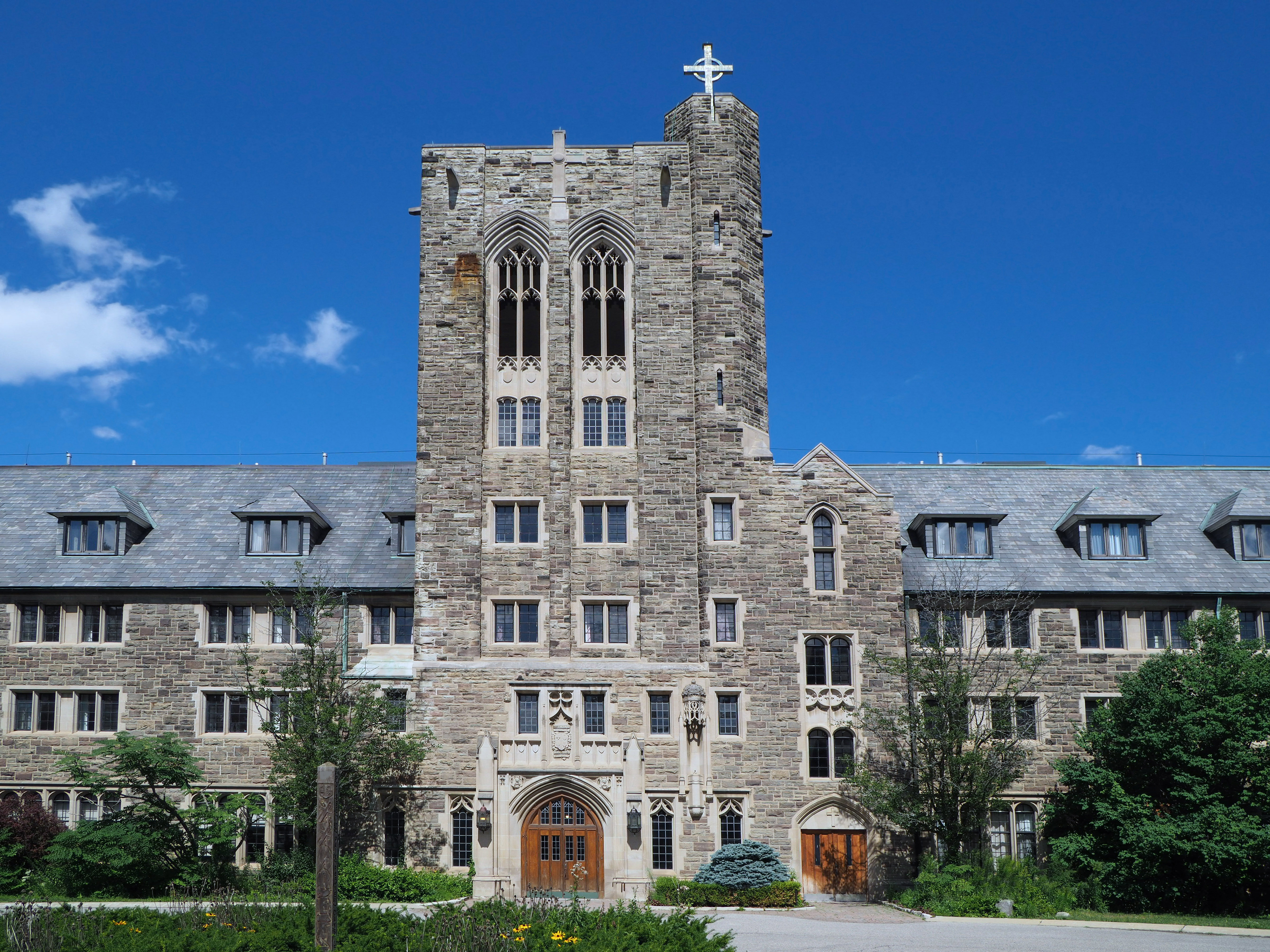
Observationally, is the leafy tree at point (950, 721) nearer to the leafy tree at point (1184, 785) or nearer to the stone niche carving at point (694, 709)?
the leafy tree at point (1184, 785)

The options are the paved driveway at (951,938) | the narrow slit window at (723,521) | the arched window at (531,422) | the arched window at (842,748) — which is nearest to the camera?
the paved driveway at (951,938)

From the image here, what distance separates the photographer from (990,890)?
31.4 m

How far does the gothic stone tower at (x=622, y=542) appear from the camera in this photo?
34.8 meters

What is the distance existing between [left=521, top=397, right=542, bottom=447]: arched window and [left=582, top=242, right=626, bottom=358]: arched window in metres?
2.20

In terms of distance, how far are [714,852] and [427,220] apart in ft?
66.9

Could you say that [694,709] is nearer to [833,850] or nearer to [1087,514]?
[833,850]

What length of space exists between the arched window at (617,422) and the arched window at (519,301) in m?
A: 2.79

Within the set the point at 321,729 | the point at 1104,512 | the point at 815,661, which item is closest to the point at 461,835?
the point at 321,729

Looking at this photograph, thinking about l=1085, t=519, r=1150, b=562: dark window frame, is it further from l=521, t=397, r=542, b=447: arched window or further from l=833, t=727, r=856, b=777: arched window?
l=521, t=397, r=542, b=447: arched window

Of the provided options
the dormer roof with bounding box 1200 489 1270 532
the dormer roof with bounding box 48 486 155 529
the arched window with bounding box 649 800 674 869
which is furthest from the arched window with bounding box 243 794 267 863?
the dormer roof with bounding box 1200 489 1270 532

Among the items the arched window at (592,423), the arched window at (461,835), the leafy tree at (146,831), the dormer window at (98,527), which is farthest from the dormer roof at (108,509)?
the arched window at (592,423)

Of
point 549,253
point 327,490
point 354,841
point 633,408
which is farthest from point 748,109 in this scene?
point 354,841

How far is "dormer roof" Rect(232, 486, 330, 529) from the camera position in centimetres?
3912

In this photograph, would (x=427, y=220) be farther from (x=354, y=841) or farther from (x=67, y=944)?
(x=67, y=944)
